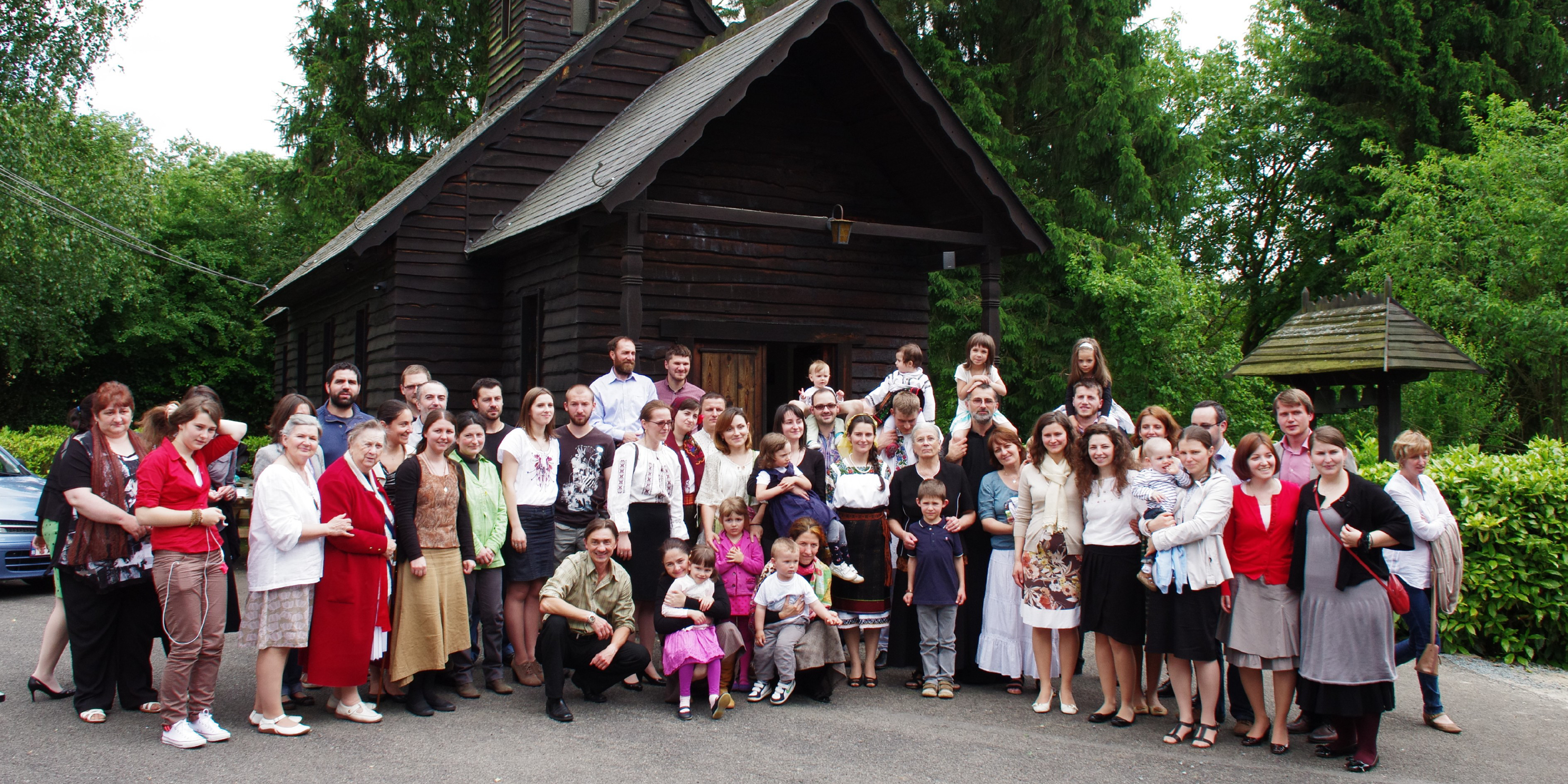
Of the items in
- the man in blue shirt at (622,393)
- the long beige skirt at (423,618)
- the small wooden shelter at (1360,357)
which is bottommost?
the long beige skirt at (423,618)

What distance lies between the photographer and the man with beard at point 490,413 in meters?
6.37

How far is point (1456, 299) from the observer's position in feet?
54.7

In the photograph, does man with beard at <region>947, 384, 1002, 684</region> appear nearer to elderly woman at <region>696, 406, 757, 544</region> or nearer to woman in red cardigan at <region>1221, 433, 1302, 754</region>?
elderly woman at <region>696, 406, 757, 544</region>

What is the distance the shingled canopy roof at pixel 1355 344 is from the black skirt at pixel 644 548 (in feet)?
16.1

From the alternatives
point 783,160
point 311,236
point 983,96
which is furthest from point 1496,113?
point 311,236

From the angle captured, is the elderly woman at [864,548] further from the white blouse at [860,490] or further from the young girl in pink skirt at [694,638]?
the young girl in pink skirt at [694,638]

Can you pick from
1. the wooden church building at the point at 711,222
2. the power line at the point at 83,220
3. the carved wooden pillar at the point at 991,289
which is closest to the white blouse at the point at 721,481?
the wooden church building at the point at 711,222

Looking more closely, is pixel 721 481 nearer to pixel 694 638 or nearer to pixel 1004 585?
pixel 694 638

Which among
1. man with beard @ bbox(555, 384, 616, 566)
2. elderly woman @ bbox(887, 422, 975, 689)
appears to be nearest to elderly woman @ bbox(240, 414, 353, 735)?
man with beard @ bbox(555, 384, 616, 566)

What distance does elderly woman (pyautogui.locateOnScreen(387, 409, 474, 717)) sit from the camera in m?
5.56

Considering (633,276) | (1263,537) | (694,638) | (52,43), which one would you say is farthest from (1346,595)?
(52,43)

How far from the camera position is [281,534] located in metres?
5.02

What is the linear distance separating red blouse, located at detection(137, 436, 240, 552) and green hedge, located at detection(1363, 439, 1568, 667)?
8.06 meters

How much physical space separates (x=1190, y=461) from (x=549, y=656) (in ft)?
11.6
